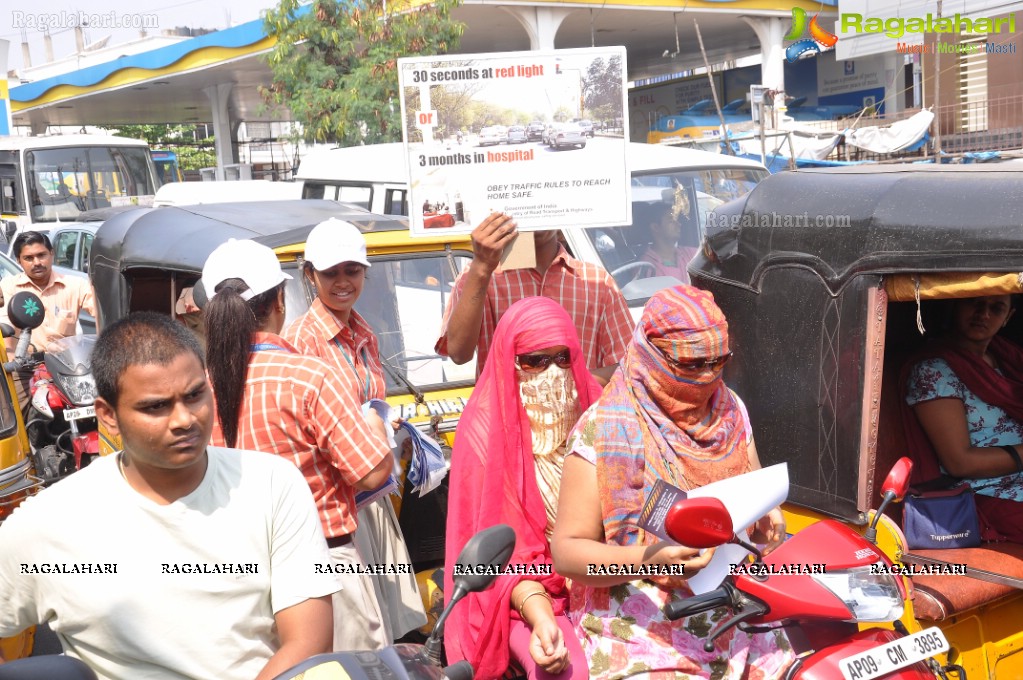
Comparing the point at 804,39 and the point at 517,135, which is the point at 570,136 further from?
the point at 804,39

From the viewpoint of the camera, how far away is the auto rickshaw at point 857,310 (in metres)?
3.26

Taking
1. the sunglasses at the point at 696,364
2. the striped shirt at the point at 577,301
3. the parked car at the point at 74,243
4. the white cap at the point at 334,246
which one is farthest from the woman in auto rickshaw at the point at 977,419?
the parked car at the point at 74,243

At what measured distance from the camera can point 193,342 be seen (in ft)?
7.96

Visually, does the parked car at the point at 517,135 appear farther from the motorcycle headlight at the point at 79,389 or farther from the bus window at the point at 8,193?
the bus window at the point at 8,193

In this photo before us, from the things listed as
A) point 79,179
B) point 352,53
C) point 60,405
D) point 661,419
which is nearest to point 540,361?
point 661,419

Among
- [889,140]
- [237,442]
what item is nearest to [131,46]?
[889,140]

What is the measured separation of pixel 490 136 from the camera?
3799mm

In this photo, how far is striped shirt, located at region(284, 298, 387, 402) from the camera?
13.2ft

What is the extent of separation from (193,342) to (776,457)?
2.26m

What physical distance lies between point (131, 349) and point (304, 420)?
0.85 m

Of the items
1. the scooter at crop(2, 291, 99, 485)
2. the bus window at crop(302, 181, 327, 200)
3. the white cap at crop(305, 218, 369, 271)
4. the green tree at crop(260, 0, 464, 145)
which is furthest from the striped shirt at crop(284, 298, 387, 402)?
the green tree at crop(260, 0, 464, 145)

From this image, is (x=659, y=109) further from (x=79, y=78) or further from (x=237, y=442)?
(x=237, y=442)

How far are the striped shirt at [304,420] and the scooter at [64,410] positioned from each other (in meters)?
4.60

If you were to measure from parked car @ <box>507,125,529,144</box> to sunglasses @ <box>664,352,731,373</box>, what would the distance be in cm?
139
